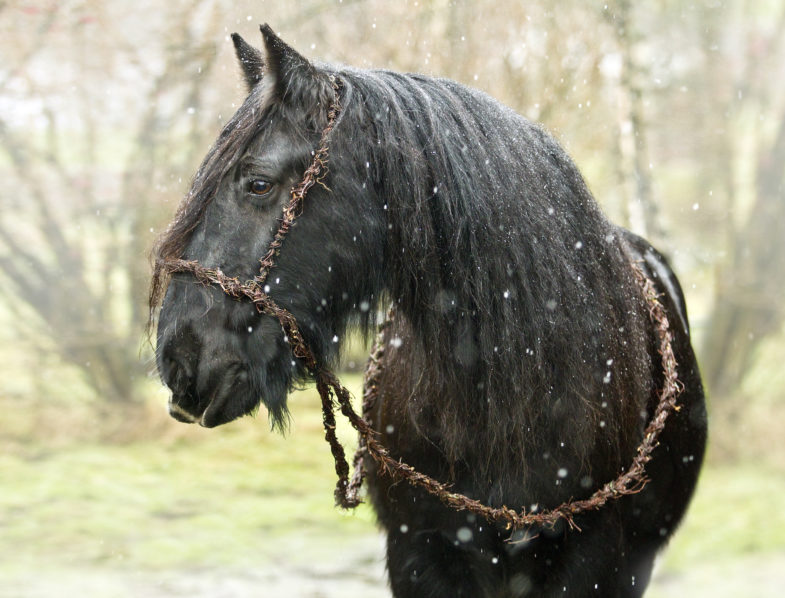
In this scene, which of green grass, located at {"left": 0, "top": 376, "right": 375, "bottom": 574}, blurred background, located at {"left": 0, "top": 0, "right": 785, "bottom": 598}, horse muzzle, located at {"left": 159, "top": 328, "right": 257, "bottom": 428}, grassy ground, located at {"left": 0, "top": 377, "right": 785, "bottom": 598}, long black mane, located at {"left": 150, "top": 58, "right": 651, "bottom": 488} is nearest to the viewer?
horse muzzle, located at {"left": 159, "top": 328, "right": 257, "bottom": 428}

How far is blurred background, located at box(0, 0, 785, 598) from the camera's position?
6.23 m

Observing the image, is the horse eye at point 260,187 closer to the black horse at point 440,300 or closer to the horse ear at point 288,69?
the black horse at point 440,300

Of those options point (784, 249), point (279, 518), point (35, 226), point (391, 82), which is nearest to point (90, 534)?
point (279, 518)

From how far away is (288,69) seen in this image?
2.04 metres

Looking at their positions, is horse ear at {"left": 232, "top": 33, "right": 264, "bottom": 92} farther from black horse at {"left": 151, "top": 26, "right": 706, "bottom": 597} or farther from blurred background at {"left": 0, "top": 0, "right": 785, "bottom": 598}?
blurred background at {"left": 0, "top": 0, "right": 785, "bottom": 598}

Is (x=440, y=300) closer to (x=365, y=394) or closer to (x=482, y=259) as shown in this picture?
(x=482, y=259)

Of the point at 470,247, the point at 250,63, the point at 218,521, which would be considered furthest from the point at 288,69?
the point at 218,521

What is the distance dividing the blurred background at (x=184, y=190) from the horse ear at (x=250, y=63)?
3947 millimetres

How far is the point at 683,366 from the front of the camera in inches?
121

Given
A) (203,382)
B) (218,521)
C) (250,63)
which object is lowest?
(218,521)

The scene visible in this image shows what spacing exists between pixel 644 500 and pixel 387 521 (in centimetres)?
93

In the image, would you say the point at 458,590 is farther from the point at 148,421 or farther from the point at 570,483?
the point at 148,421

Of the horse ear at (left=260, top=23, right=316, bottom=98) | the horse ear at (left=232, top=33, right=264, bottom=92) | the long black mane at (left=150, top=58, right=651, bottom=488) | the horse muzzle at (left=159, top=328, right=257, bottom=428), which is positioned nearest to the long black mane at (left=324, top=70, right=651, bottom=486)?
the long black mane at (left=150, top=58, right=651, bottom=488)

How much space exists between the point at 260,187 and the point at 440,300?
558mm
